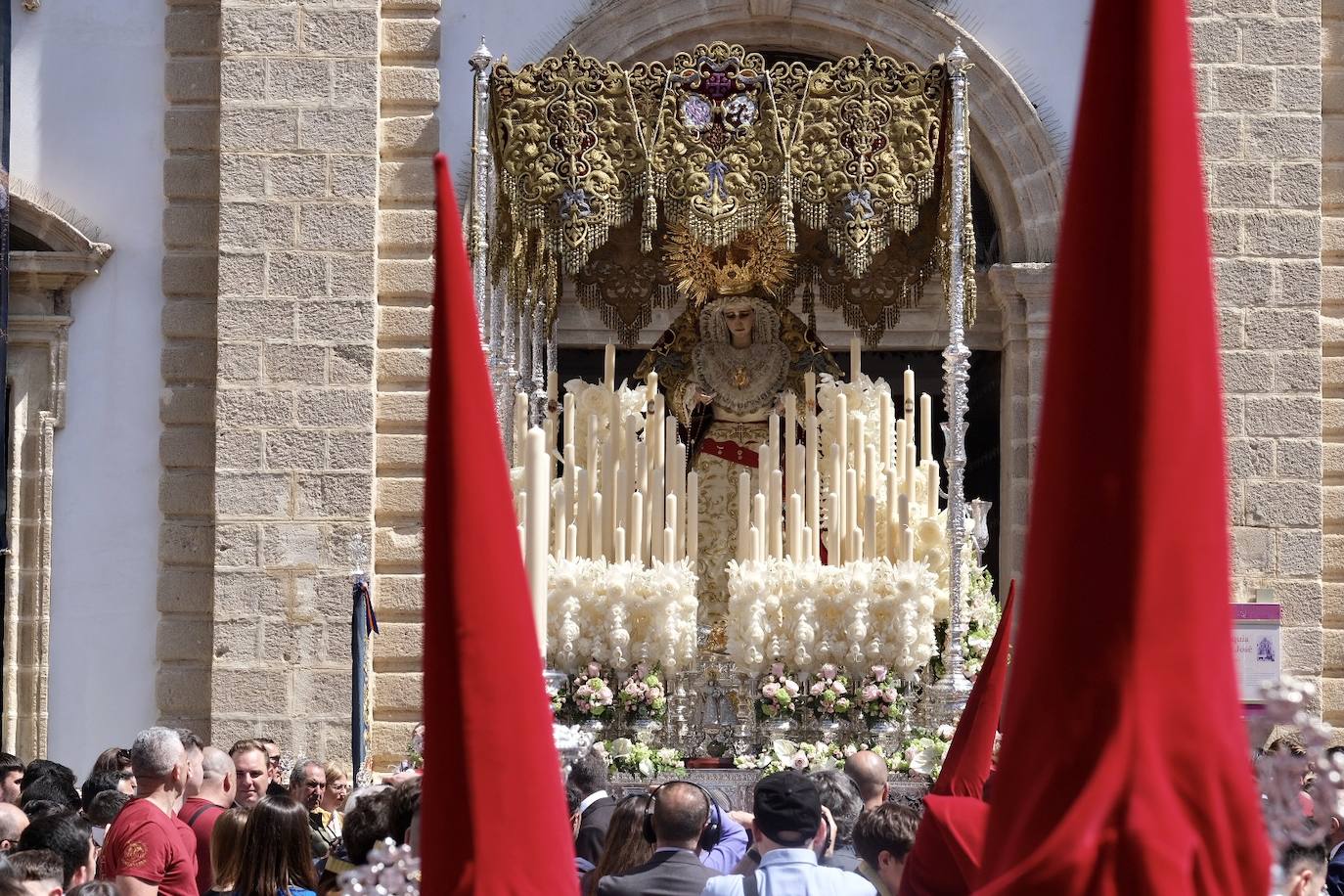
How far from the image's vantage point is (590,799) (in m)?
5.72

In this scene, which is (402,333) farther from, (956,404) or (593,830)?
(593,830)

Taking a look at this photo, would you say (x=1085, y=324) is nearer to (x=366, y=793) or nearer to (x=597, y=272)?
(x=366, y=793)

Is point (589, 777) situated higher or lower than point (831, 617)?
lower

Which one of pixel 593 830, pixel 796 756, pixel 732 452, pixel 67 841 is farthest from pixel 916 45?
pixel 67 841

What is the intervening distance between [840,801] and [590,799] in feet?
2.61

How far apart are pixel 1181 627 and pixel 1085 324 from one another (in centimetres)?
30

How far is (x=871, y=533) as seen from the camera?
8.09 metres

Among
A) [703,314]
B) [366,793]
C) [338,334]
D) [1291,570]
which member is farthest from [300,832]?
[1291,570]

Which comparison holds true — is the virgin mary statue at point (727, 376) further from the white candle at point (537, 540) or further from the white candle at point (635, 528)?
the white candle at point (537, 540)

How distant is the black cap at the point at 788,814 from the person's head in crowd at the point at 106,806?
105 inches

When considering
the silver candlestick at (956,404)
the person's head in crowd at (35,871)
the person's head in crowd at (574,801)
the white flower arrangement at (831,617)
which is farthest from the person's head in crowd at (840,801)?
the silver candlestick at (956,404)

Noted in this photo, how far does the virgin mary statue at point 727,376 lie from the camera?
898 cm

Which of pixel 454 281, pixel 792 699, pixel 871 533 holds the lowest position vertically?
pixel 792 699

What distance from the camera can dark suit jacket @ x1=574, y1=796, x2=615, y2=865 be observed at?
530 cm
